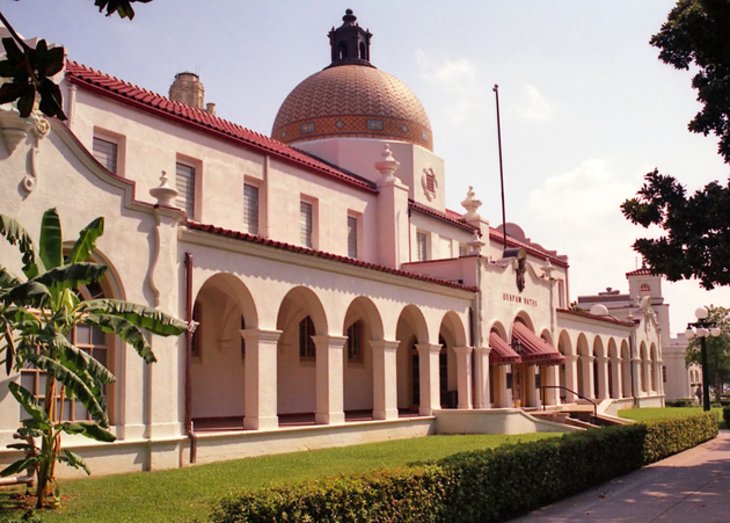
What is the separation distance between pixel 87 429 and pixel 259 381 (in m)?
7.31

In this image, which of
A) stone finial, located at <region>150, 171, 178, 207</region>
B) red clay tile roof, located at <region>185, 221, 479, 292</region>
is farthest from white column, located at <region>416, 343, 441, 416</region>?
stone finial, located at <region>150, 171, 178, 207</region>

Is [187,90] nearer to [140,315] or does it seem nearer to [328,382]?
[328,382]

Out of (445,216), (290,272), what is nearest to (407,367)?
(445,216)

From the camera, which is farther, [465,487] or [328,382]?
[328,382]

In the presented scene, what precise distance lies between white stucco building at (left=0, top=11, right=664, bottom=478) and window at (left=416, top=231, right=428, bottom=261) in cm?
8

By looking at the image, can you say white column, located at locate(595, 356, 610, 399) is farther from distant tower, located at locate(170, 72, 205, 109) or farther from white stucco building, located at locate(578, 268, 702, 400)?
distant tower, located at locate(170, 72, 205, 109)

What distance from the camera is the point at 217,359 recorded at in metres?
23.7

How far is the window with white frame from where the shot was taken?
29.2 metres

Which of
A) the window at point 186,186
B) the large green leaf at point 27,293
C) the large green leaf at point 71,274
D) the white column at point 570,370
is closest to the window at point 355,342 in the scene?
the window at point 186,186

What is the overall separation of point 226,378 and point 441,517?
13.0 metres

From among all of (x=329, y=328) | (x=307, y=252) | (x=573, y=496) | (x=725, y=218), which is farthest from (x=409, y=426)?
(x=725, y=218)

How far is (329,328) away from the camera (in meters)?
21.7

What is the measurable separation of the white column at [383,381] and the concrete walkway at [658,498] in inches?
288

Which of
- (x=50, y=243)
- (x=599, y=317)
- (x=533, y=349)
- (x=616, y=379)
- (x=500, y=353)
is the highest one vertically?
(x=599, y=317)
